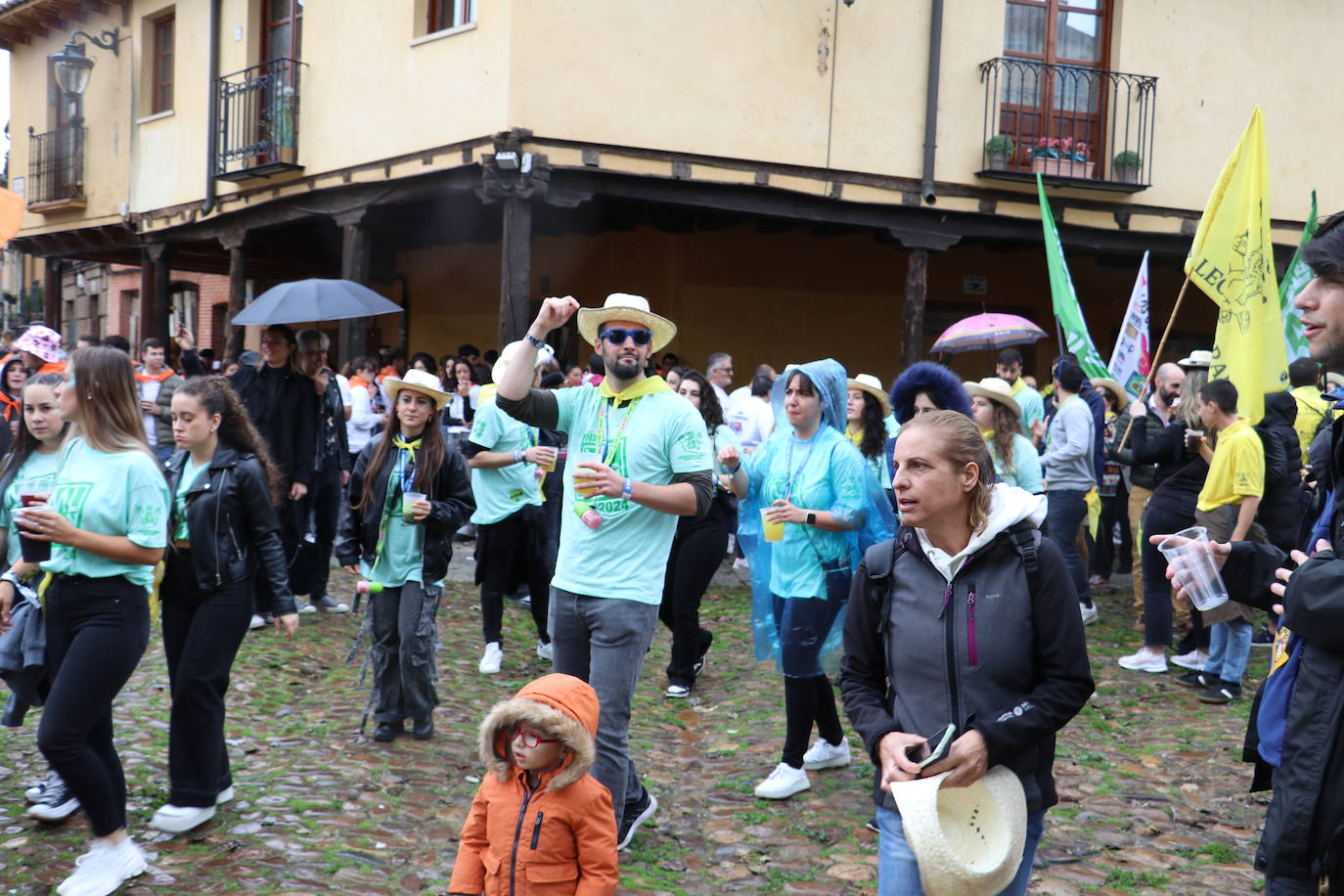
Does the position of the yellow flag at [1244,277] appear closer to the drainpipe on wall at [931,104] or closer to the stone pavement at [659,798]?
the stone pavement at [659,798]

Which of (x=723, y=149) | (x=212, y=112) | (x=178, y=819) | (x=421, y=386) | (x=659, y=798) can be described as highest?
(x=212, y=112)

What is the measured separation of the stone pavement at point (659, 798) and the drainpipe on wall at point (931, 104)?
26.1 ft

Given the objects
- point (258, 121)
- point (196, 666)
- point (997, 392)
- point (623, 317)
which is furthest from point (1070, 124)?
point (196, 666)

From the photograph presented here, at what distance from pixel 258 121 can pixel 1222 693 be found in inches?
566

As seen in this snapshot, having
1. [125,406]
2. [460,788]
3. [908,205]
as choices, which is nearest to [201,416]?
[125,406]

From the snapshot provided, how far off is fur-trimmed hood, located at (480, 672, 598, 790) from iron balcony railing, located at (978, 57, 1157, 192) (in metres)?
12.3

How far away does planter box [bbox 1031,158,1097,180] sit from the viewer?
14953mm

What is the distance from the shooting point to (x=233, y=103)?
17609mm

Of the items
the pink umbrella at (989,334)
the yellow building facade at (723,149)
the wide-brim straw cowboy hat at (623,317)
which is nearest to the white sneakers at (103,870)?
the wide-brim straw cowboy hat at (623,317)

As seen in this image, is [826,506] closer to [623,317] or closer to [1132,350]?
[623,317]

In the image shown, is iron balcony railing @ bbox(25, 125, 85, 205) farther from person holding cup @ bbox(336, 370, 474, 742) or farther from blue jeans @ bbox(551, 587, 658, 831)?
blue jeans @ bbox(551, 587, 658, 831)

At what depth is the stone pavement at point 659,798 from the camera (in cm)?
473

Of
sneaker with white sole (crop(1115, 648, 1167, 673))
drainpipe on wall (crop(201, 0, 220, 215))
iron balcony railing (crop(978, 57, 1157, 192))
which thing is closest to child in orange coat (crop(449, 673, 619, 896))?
sneaker with white sole (crop(1115, 648, 1167, 673))

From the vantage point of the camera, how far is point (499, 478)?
7852 mm
